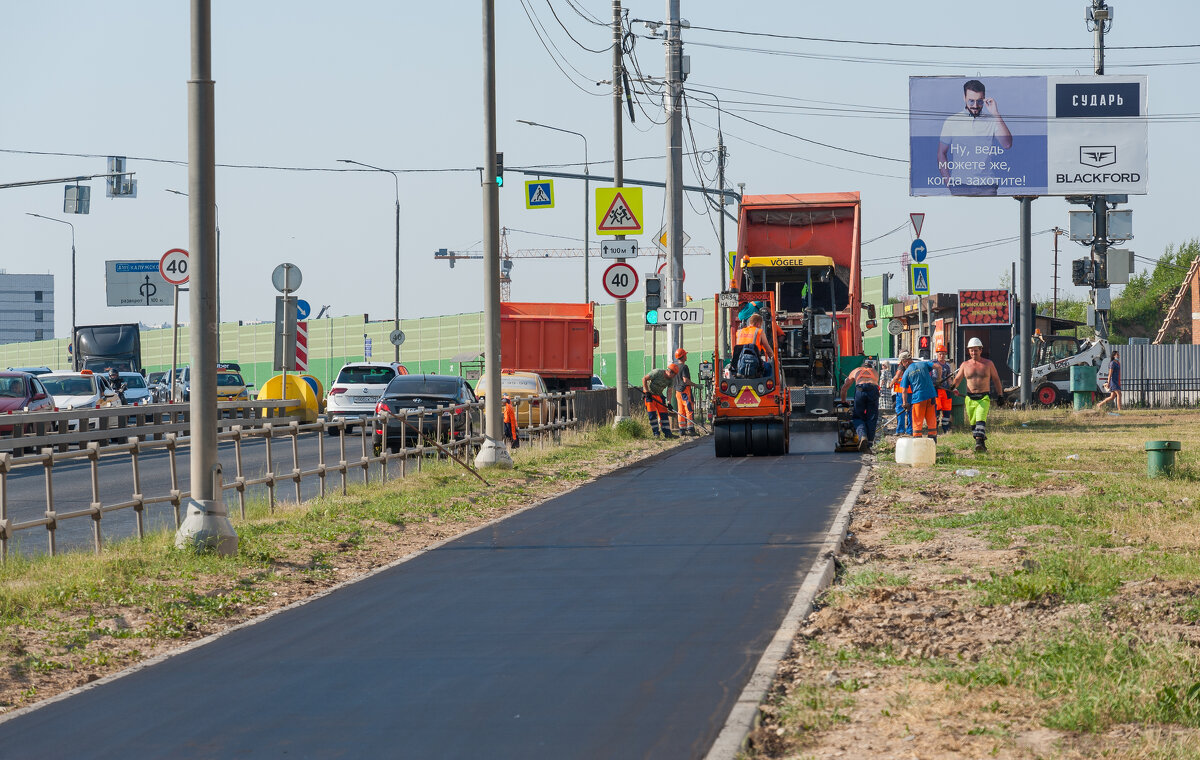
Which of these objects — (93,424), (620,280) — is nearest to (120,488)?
(620,280)

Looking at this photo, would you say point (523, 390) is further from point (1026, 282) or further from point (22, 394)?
point (1026, 282)

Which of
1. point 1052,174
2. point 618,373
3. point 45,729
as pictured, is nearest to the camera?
point 45,729

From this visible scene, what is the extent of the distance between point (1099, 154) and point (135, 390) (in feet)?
99.8

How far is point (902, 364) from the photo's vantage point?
23766 mm

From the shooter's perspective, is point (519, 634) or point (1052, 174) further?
point (1052, 174)

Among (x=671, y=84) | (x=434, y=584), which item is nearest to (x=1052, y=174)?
(x=671, y=84)

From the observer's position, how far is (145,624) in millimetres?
9586

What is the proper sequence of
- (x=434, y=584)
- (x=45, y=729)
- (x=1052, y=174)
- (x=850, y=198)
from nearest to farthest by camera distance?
(x=45, y=729)
(x=434, y=584)
(x=850, y=198)
(x=1052, y=174)

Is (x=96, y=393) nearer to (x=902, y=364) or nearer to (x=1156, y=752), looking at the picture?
(x=902, y=364)

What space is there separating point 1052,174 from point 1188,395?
12179 millimetres

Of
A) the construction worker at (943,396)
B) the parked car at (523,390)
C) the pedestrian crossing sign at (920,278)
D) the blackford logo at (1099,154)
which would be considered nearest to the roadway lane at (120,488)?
the parked car at (523,390)

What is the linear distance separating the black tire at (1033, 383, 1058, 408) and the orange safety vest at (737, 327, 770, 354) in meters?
25.9

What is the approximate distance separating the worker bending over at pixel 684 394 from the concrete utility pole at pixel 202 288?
56.3ft

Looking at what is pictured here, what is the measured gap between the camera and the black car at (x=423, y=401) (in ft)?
81.4
